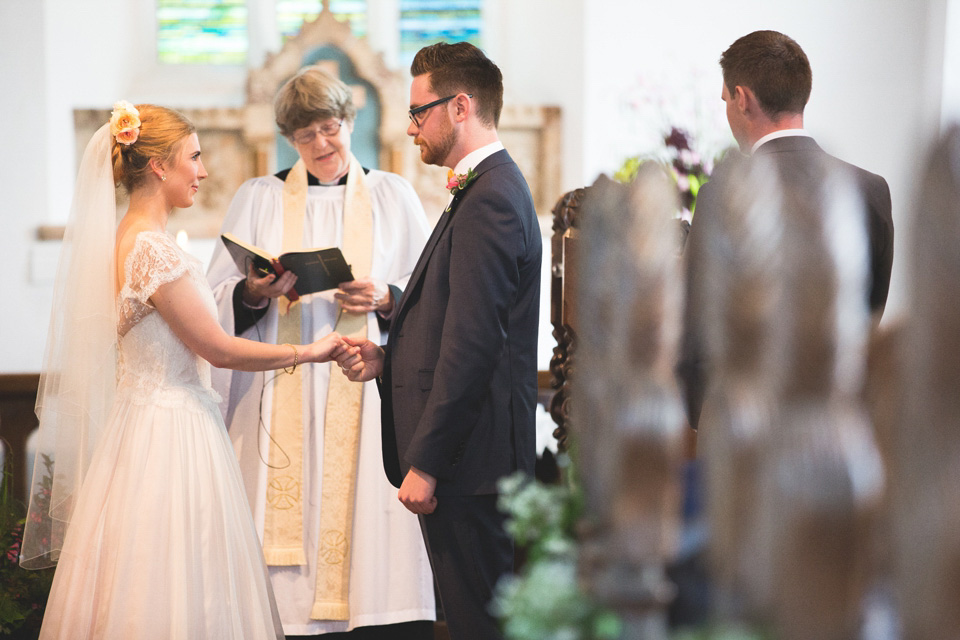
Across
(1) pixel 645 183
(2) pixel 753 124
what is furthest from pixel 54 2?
(1) pixel 645 183

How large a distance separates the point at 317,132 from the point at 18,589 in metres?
2.05

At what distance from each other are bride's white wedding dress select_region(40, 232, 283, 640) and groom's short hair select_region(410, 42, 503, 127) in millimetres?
899

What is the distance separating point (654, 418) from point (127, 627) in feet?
6.39

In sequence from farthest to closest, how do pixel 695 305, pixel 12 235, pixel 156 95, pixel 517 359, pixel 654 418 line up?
pixel 156 95, pixel 12 235, pixel 517 359, pixel 695 305, pixel 654 418

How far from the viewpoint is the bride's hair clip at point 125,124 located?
2625 mm

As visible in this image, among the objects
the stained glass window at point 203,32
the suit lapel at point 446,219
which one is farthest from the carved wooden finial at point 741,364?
the stained glass window at point 203,32

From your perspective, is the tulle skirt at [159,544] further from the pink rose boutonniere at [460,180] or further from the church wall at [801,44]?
Result: the church wall at [801,44]

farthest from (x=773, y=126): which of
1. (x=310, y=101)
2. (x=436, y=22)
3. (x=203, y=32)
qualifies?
(x=203, y=32)

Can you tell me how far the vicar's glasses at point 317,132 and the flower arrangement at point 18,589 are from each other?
4.90 ft

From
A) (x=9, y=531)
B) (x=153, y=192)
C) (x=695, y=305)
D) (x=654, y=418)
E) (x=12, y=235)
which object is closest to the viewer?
(x=654, y=418)

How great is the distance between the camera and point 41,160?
5668 mm

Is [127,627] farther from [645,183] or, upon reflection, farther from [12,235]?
[12,235]

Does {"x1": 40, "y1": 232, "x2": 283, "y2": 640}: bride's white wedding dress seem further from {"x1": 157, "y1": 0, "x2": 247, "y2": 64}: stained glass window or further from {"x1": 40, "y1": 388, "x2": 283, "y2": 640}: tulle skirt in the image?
{"x1": 157, "y1": 0, "x2": 247, "y2": 64}: stained glass window

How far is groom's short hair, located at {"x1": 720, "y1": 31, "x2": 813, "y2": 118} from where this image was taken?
229 centimetres
